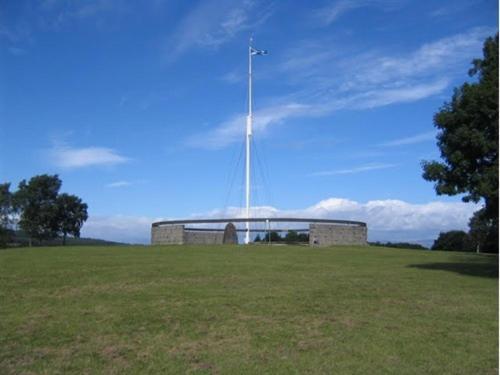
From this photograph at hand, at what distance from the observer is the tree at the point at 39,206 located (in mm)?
59594

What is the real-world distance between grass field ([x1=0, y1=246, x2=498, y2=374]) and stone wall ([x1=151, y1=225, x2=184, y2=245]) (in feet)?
50.4

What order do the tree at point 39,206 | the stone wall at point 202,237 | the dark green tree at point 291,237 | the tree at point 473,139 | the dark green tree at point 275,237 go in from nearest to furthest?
the tree at point 473,139, the dark green tree at point 291,237, the dark green tree at point 275,237, the stone wall at point 202,237, the tree at point 39,206

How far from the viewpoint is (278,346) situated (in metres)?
7.25

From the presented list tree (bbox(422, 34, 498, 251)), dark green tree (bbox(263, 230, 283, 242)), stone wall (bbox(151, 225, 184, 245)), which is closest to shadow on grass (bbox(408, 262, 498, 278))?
tree (bbox(422, 34, 498, 251))

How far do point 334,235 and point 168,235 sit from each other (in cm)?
890

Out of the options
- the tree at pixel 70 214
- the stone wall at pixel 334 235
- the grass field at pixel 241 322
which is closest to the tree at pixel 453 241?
the stone wall at pixel 334 235

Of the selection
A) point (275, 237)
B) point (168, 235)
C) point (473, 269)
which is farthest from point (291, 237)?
point (473, 269)

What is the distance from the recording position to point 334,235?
28000 mm

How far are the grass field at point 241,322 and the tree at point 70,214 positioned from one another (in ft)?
165

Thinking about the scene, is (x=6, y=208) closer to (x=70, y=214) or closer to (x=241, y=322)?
(x=70, y=214)

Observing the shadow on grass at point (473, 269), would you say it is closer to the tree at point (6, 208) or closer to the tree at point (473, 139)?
the tree at point (473, 139)

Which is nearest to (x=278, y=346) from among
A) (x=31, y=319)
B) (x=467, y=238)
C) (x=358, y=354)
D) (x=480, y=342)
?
(x=358, y=354)

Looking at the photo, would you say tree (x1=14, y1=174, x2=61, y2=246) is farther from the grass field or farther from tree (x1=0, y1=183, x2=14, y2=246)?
the grass field

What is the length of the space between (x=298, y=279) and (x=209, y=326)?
5162 mm
